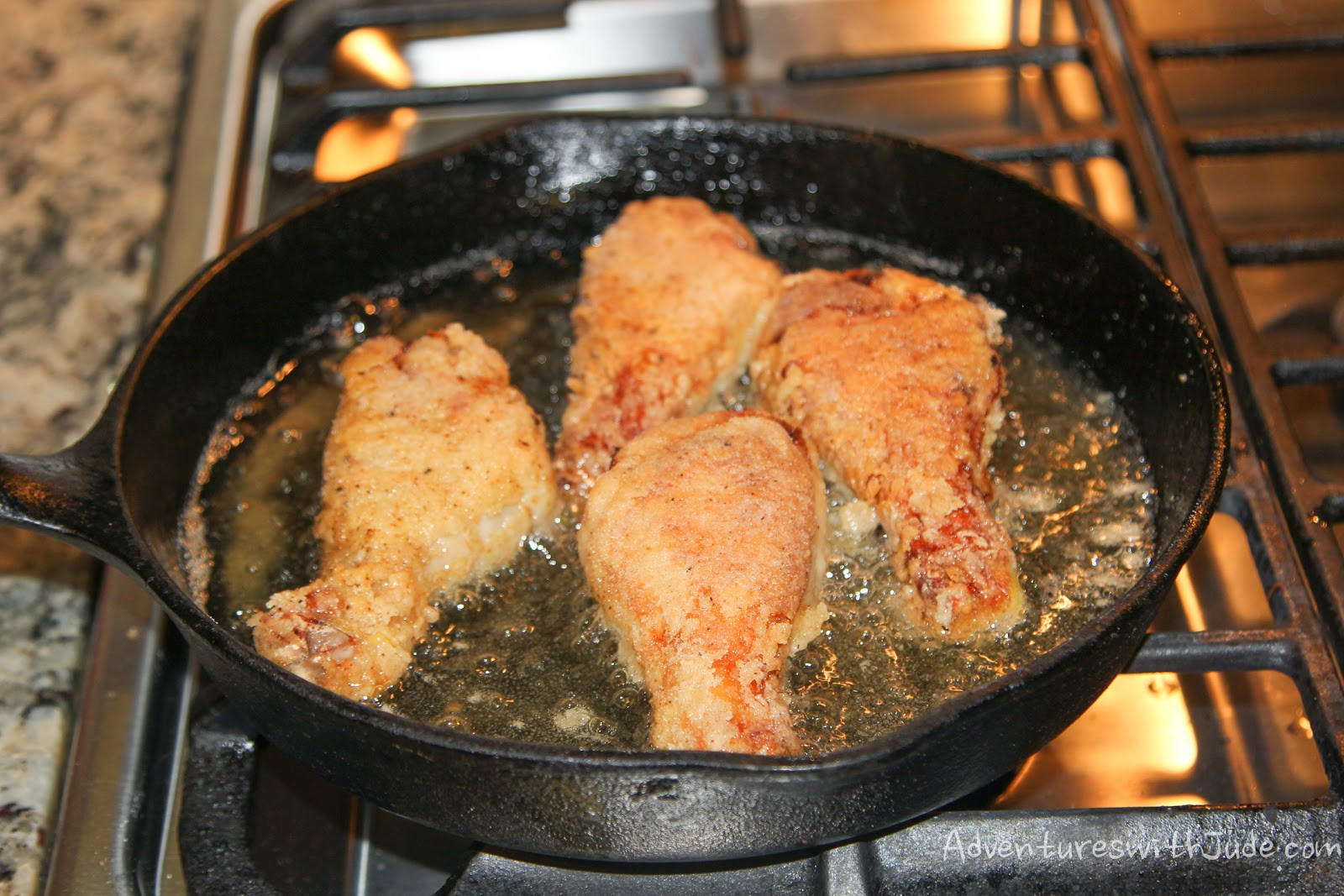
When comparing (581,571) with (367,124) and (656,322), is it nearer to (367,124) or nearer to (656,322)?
(656,322)

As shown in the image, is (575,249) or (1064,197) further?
(575,249)

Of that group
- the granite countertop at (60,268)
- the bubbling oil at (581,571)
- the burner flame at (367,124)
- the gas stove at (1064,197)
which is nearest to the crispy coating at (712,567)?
the bubbling oil at (581,571)

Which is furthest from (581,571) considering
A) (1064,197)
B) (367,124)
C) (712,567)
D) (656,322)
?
(367,124)

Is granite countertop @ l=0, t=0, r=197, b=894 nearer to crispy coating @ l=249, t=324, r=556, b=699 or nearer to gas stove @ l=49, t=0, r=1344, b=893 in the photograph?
gas stove @ l=49, t=0, r=1344, b=893

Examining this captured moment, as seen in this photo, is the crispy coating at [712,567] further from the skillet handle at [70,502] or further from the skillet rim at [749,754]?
the skillet handle at [70,502]

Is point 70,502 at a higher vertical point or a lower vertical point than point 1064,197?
lower

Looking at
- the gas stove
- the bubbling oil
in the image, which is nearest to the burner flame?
the gas stove

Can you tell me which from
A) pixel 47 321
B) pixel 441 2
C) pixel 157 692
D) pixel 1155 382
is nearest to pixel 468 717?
pixel 157 692
